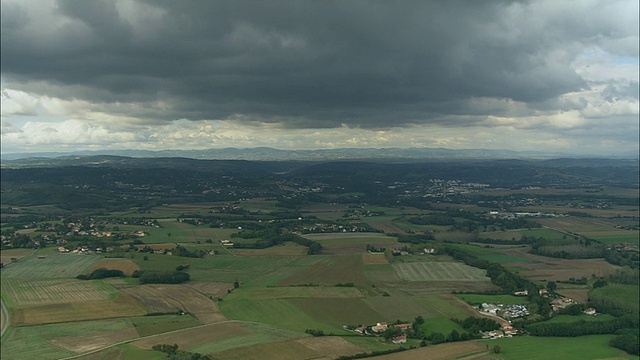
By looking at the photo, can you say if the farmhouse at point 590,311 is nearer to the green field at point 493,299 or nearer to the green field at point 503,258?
the green field at point 493,299

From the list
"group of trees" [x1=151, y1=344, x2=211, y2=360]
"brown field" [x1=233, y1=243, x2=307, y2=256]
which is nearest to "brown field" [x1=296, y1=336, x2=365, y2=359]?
"group of trees" [x1=151, y1=344, x2=211, y2=360]

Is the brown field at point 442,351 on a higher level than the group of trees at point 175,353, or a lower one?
lower

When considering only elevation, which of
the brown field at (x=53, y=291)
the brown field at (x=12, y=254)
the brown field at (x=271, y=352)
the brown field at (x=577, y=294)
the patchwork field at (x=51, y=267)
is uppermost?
the brown field at (x=271, y=352)

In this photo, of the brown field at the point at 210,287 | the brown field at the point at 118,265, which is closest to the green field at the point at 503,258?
the brown field at the point at 210,287

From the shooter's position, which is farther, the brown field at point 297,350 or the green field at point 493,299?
the green field at point 493,299

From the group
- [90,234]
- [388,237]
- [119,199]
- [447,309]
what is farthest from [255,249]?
[119,199]

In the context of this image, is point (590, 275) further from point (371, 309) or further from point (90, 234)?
point (90, 234)

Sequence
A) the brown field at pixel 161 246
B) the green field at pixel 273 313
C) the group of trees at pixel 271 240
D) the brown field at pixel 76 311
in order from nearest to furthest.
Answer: the green field at pixel 273 313 < the brown field at pixel 76 311 < the brown field at pixel 161 246 < the group of trees at pixel 271 240
